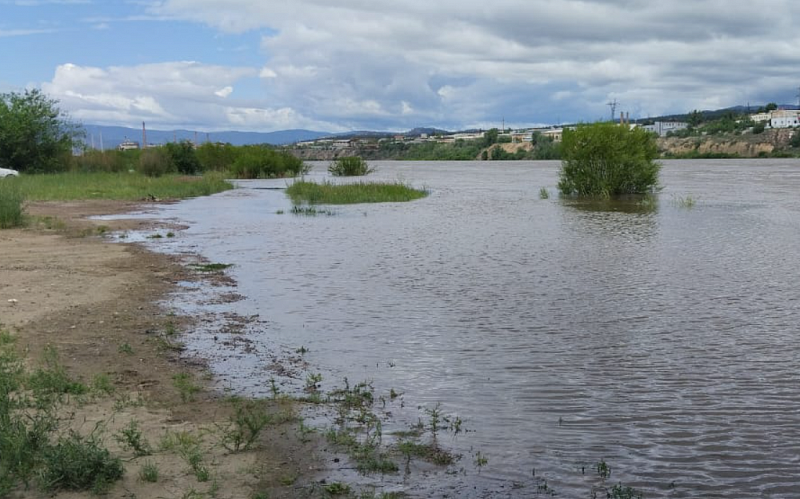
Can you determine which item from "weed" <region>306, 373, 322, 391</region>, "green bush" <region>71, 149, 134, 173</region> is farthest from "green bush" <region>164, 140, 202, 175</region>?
"weed" <region>306, 373, 322, 391</region>

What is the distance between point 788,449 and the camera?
7.04 meters

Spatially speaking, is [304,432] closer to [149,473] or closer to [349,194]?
[149,473]

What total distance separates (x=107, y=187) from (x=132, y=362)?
1583 inches

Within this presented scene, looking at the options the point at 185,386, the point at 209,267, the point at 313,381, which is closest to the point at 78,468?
the point at 185,386

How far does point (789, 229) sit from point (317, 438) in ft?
82.6

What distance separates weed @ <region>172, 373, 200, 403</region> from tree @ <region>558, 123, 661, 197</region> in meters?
36.9

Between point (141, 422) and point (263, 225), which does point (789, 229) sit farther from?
point (141, 422)

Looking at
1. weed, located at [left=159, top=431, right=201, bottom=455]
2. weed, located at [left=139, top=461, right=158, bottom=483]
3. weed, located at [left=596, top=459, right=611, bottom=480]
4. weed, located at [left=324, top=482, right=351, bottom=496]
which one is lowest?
weed, located at [left=596, top=459, right=611, bottom=480]

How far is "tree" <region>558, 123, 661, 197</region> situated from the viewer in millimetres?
42875

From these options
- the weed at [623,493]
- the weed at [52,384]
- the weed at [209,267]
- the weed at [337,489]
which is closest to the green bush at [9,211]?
the weed at [209,267]

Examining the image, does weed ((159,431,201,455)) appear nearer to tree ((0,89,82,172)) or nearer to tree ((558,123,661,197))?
tree ((558,123,661,197))

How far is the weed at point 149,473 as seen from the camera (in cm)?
575

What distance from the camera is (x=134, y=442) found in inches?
245

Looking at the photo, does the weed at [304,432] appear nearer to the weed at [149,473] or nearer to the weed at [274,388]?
the weed at [274,388]
